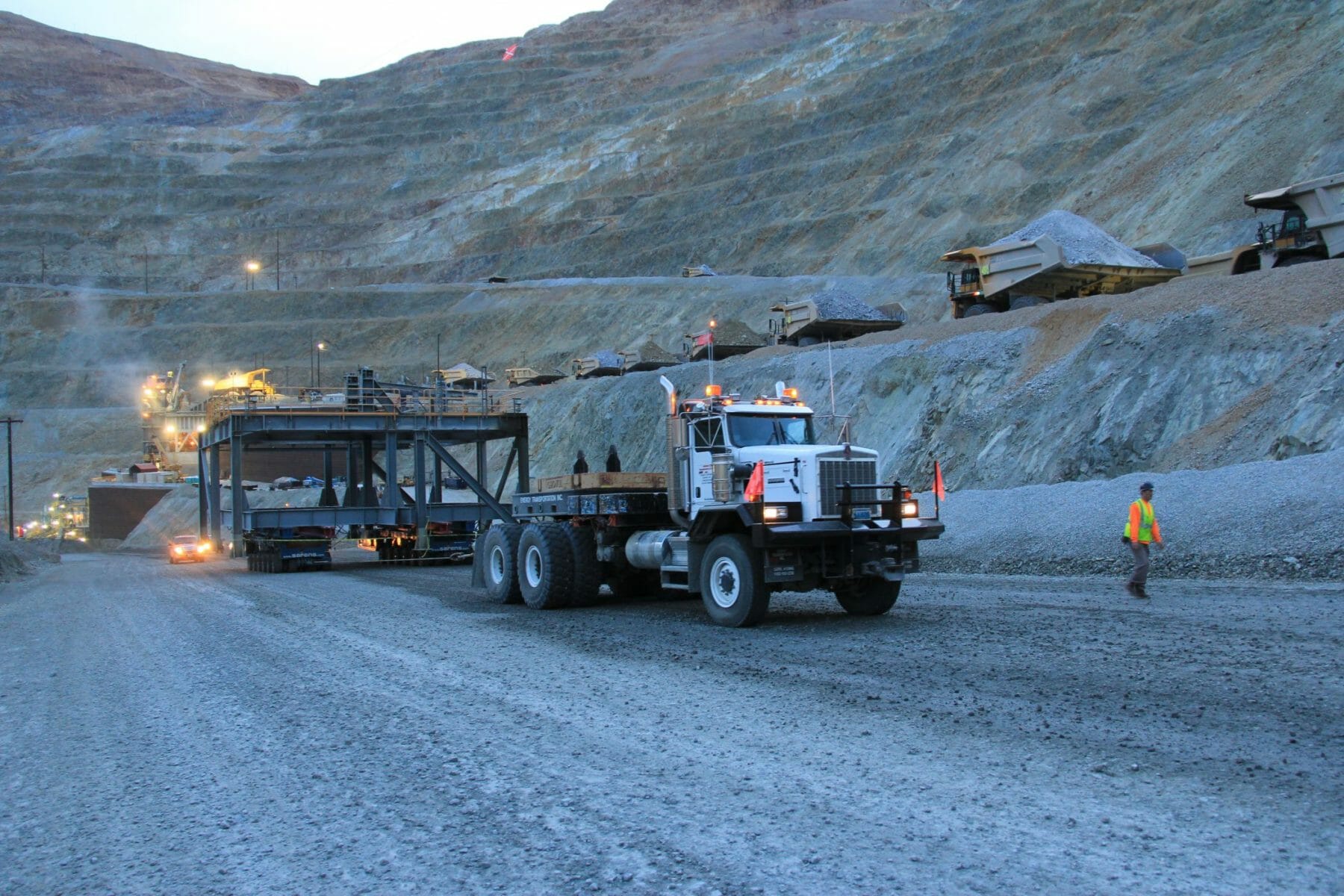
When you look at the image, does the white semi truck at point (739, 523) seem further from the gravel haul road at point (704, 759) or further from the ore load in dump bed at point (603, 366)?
the ore load in dump bed at point (603, 366)

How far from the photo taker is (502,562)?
1703 cm

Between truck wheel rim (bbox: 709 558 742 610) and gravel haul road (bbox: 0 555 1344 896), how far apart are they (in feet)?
2.52

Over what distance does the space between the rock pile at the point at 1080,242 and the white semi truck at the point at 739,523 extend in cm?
2291

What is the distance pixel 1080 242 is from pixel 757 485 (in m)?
26.0

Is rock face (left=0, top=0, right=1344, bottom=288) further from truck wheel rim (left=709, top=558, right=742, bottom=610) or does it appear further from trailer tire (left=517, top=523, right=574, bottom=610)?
truck wheel rim (left=709, top=558, right=742, bottom=610)

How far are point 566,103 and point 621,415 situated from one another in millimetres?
105335

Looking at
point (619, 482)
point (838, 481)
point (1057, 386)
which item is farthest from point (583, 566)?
point (1057, 386)

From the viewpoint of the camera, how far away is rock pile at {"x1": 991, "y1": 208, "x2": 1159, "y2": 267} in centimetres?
3350

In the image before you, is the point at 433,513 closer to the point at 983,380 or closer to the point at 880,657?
the point at 983,380

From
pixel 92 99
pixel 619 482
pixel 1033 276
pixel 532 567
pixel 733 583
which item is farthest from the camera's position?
pixel 92 99

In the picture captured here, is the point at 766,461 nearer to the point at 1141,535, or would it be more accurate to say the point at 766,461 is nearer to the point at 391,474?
the point at 1141,535

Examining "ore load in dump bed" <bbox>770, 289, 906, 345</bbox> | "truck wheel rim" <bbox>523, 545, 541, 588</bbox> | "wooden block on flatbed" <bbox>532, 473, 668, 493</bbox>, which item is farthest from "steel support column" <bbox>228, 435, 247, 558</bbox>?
"ore load in dump bed" <bbox>770, 289, 906, 345</bbox>

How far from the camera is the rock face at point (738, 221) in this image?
2586 cm

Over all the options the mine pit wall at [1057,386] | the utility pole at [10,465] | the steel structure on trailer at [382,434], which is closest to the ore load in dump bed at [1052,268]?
the mine pit wall at [1057,386]
